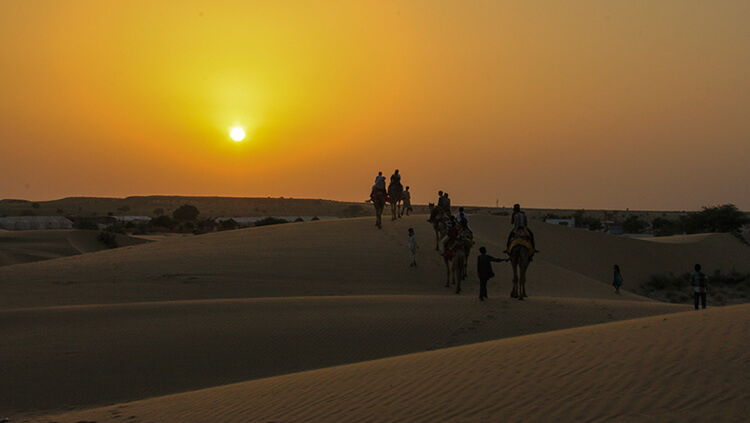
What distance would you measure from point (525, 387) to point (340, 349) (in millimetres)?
6230

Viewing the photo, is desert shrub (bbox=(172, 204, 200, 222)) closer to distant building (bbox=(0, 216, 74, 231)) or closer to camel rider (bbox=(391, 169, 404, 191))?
distant building (bbox=(0, 216, 74, 231))

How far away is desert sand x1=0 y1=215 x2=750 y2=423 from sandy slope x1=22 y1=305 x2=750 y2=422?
0.03m

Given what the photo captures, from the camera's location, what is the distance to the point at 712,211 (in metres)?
76.8

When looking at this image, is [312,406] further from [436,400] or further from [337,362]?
[337,362]

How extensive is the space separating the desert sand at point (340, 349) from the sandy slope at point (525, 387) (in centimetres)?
3

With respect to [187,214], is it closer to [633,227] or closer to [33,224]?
[33,224]

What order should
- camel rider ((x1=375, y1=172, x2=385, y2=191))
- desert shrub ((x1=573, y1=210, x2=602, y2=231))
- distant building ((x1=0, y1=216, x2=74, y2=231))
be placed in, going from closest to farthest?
camel rider ((x1=375, y1=172, x2=385, y2=191))
distant building ((x1=0, y1=216, x2=74, y2=231))
desert shrub ((x1=573, y1=210, x2=602, y2=231))

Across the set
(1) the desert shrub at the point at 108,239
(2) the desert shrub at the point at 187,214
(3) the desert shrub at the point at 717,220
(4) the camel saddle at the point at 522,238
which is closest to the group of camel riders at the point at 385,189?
(4) the camel saddle at the point at 522,238

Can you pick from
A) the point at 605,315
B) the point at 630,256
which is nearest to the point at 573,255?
the point at 630,256

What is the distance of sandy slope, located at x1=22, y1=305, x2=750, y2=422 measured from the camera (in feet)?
23.1

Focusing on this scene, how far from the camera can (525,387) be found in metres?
8.08

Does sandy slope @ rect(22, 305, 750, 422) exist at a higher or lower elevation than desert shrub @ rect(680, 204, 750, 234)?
lower

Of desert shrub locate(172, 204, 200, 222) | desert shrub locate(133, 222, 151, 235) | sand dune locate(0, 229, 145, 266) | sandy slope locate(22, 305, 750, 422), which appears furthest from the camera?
desert shrub locate(172, 204, 200, 222)

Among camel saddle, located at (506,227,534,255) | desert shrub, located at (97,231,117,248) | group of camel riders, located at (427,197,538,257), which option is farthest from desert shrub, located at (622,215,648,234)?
camel saddle, located at (506,227,534,255)
